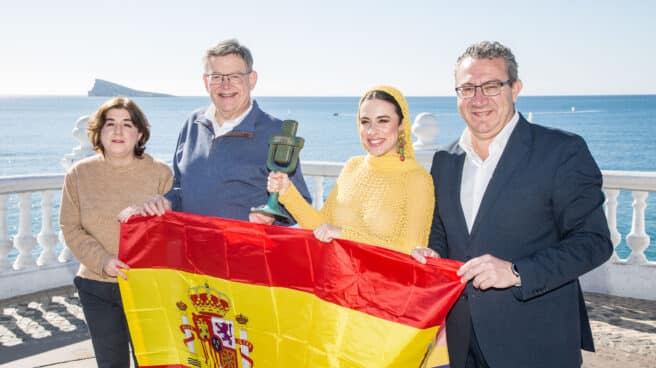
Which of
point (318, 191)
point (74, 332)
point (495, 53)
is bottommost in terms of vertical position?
point (74, 332)

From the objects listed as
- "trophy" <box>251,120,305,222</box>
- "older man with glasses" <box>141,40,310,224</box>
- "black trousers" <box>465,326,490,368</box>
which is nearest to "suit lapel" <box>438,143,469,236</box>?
"black trousers" <box>465,326,490,368</box>

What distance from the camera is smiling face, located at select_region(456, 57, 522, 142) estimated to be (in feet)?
8.86

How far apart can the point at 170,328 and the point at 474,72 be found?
2.11 metres

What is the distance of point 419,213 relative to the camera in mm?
3023

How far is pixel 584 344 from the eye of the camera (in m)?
2.75

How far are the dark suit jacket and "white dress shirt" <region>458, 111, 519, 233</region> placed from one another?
0.09 feet

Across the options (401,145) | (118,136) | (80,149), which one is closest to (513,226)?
(401,145)

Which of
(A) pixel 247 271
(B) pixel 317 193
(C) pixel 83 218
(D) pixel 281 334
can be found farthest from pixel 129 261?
(B) pixel 317 193

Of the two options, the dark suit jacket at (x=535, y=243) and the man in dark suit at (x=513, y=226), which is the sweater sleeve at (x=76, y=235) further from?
the dark suit jacket at (x=535, y=243)

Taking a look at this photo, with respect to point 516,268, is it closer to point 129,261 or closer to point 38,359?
point 129,261

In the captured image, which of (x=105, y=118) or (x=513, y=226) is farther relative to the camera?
(x=105, y=118)

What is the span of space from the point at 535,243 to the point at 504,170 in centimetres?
31

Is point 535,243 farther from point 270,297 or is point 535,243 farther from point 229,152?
point 229,152

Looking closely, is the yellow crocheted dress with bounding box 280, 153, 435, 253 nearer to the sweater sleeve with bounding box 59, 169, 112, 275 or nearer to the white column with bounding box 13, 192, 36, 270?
the sweater sleeve with bounding box 59, 169, 112, 275
